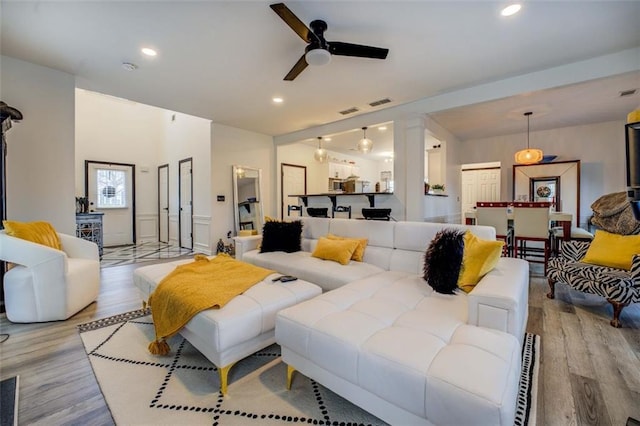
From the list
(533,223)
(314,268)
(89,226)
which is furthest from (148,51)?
(533,223)

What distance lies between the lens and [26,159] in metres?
3.14

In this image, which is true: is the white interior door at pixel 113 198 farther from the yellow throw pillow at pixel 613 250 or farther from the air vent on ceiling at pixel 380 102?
the yellow throw pillow at pixel 613 250

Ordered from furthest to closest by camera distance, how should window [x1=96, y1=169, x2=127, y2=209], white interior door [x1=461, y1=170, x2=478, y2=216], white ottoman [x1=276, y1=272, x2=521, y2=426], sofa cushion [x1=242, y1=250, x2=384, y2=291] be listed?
white interior door [x1=461, y1=170, x2=478, y2=216], window [x1=96, y1=169, x2=127, y2=209], sofa cushion [x1=242, y1=250, x2=384, y2=291], white ottoman [x1=276, y1=272, x2=521, y2=426]

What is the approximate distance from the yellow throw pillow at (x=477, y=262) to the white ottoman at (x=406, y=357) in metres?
0.25

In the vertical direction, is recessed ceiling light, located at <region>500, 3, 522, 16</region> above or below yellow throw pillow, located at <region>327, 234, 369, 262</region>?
above

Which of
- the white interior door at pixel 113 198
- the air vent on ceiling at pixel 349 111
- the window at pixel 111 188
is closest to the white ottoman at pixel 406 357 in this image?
the air vent on ceiling at pixel 349 111

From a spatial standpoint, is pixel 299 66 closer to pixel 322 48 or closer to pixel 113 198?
pixel 322 48

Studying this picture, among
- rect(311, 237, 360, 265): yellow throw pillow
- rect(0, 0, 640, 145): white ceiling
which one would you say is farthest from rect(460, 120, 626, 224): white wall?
rect(311, 237, 360, 265): yellow throw pillow

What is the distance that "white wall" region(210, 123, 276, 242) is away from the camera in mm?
5527

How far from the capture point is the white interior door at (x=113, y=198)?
645 cm

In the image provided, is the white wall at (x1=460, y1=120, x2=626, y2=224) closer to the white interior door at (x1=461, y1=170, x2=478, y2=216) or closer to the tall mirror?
the white interior door at (x1=461, y1=170, x2=478, y2=216)

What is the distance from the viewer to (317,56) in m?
2.30

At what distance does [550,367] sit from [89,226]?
698 centimetres

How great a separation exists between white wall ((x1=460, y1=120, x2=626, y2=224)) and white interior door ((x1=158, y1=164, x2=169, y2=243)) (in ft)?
26.9
